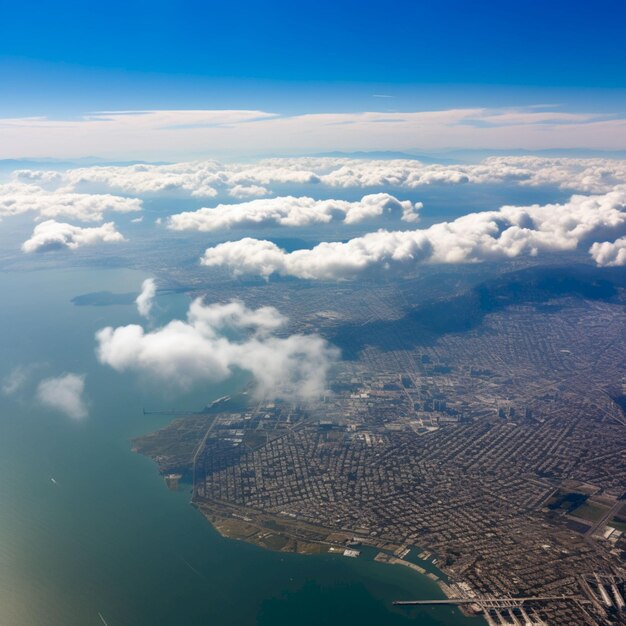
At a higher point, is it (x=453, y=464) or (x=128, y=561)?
(x=128, y=561)

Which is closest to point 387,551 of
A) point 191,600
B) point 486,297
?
point 191,600

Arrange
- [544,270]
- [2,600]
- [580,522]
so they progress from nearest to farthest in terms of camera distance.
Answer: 1. [2,600]
2. [580,522]
3. [544,270]

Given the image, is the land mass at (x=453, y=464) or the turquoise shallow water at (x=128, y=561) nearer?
the turquoise shallow water at (x=128, y=561)

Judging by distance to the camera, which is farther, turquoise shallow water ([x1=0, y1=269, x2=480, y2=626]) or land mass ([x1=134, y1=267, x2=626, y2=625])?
land mass ([x1=134, y1=267, x2=626, y2=625])

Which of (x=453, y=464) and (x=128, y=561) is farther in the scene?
(x=453, y=464)

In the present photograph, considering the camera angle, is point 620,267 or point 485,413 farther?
point 620,267

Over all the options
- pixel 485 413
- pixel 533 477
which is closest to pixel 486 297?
pixel 485 413

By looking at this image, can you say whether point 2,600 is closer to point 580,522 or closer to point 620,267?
point 580,522

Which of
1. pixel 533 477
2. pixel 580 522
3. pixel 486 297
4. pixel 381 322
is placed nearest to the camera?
pixel 580 522
